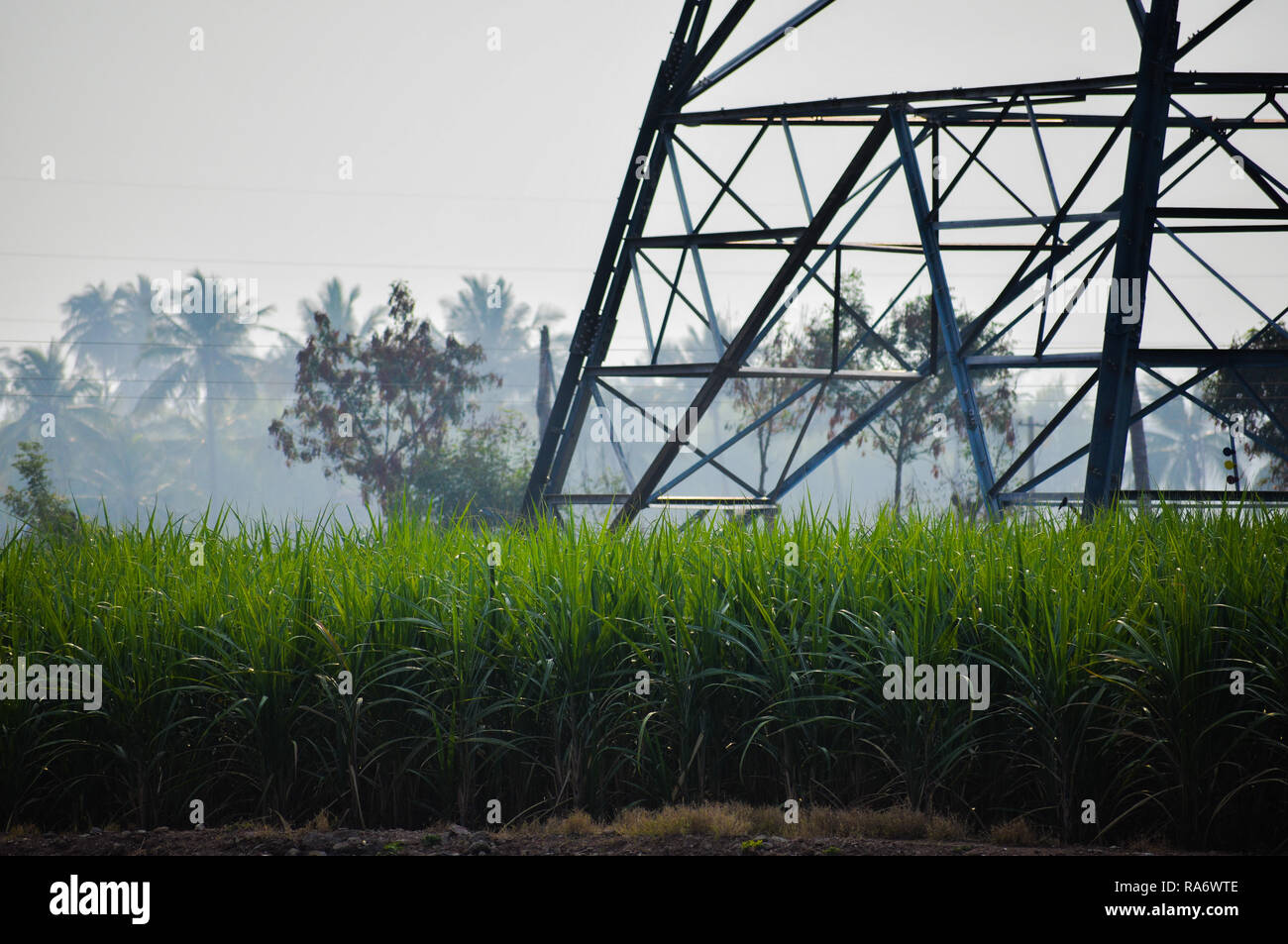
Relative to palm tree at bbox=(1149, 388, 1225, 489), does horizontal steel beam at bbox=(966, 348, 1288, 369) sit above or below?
below

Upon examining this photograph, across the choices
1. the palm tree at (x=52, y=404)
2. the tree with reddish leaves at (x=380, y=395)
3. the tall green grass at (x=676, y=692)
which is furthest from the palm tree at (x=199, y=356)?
the tall green grass at (x=676, y=692)

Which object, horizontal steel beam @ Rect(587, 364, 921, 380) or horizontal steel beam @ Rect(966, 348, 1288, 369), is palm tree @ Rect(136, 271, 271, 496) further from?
horizontal steel beam @ Rect(966, 348, 1288, 369)

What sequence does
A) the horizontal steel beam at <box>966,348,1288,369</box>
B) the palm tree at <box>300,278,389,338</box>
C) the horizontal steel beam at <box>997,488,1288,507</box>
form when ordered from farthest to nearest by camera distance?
the palm tree at <box>300,278,389,338</box> → the horizontal steel beam at <box>966,348,1288,369</box> → the horizontal steel beam at <box>997,488,1288,507</box>

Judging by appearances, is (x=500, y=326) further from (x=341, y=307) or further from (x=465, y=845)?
(x=465, y=845)

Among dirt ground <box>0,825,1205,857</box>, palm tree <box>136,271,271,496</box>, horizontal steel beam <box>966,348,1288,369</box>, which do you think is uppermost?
palm tree <box>136,271,271,496</box>

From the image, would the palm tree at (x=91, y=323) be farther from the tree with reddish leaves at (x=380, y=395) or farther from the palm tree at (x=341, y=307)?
the tree with reddish leaves at (x=380, y=395)

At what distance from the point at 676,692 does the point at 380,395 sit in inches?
1136

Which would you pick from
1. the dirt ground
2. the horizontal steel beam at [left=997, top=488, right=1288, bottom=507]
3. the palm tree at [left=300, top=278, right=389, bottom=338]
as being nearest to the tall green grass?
the dirt ground

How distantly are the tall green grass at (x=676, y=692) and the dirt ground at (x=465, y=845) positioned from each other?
45 centimetres

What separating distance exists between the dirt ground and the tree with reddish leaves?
26.7 m

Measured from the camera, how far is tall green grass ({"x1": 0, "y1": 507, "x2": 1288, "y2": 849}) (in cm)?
482

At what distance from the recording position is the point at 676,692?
5223 mm
